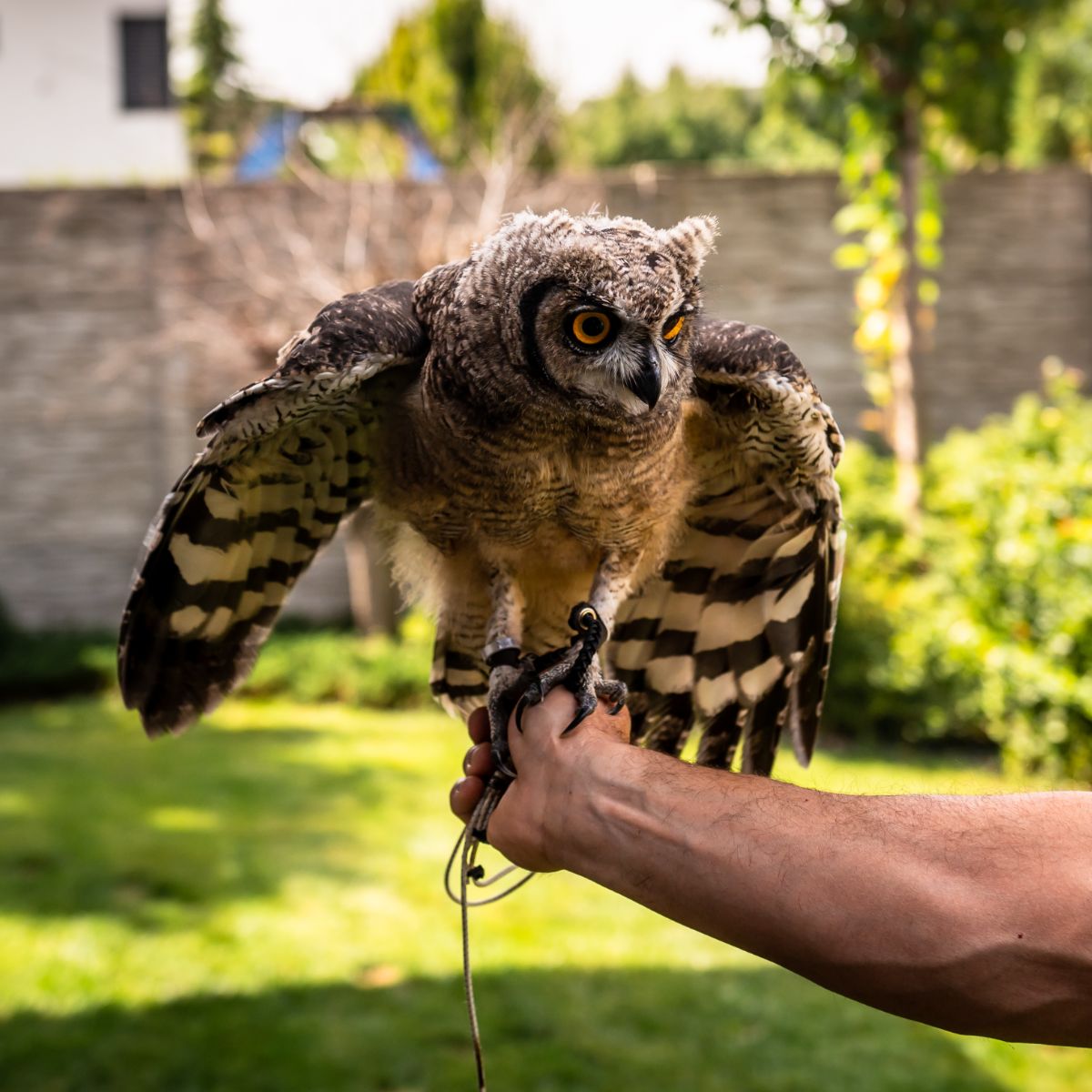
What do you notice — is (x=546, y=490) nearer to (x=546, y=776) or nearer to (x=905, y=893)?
(x=546, y=776)

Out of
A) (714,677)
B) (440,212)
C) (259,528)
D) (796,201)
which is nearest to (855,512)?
(796,201)

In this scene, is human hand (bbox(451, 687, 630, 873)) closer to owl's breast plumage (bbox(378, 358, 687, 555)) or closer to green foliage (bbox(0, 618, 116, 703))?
owl's breast plumage (bbox(378, 358, 687, 555))

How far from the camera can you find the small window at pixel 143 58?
18062 mm

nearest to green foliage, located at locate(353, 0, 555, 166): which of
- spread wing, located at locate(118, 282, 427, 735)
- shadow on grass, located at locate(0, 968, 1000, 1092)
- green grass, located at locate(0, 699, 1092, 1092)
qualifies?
green grass, located at locate(0, 699, 1092, 1092)

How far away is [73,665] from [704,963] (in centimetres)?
610

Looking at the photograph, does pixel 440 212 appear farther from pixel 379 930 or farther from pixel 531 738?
pixel 531 738

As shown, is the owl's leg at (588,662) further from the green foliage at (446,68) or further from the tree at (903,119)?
the green foliage at (446,68)

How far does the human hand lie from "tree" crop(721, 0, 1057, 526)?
202 inches

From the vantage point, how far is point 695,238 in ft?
7.93

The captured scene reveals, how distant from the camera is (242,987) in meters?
Answer: 4.42

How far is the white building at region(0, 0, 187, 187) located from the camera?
56.6 feet

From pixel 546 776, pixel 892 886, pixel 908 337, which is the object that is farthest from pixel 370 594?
pixel 892 886

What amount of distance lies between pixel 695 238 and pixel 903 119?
5722 mm

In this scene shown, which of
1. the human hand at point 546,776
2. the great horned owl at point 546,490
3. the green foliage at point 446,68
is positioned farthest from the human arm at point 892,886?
the green foliage at point 446,68
